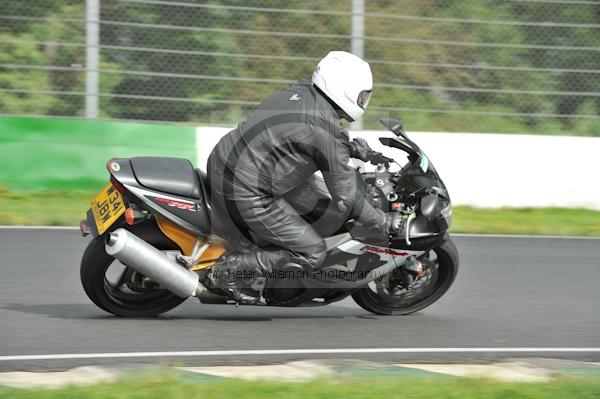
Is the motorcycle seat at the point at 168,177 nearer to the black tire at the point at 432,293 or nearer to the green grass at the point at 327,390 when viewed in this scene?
the black tire at the point at 432,293

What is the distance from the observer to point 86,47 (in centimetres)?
1220

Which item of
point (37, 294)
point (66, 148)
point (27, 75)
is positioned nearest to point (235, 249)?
point (37, 294)

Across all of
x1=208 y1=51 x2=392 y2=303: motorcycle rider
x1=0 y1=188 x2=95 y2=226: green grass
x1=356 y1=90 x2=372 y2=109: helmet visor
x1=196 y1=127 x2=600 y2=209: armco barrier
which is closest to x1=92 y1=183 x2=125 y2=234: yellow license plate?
x1=208 y1=51 x2=392 y2=303: motorcycle rider

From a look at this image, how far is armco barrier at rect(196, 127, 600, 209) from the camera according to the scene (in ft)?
40.2

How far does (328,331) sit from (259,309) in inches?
28.3

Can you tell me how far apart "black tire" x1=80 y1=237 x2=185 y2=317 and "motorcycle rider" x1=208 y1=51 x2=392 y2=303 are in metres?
0.45

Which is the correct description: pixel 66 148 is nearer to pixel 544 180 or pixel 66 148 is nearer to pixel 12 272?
pixel 12 272

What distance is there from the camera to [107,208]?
6.20 meters

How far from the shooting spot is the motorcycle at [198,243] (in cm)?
611

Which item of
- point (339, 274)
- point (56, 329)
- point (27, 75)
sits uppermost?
point (27, 75)

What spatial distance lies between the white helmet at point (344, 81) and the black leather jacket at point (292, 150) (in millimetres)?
74

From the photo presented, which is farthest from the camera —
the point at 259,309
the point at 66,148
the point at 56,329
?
the point at 66,148

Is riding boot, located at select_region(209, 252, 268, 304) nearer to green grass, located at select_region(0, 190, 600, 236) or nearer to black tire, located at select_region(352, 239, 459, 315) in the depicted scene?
black tire, located at select_region(352, 239, 459, 315)

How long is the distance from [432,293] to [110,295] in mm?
2074
